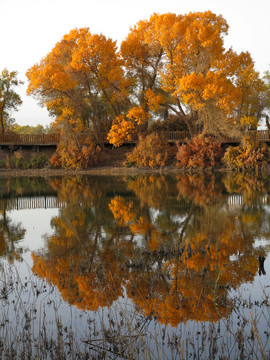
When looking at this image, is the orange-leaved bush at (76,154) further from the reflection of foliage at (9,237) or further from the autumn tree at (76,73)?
the reflection of foliage at (9,237)

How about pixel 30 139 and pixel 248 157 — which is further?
pixel 30 139

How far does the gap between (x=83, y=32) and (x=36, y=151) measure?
42.2 ft

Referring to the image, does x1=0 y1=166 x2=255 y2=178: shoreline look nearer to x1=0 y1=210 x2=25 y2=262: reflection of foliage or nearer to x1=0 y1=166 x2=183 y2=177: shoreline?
x1=0 y1=166 x2=183 y2=177: shoreline

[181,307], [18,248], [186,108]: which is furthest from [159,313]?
[186,108]

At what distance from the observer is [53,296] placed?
6.27 metres

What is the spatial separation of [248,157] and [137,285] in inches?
1105

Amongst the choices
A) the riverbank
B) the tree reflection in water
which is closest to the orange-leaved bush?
the riverbank

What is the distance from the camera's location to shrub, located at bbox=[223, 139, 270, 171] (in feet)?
106

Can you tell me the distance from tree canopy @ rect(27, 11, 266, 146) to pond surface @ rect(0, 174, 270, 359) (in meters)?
19.8

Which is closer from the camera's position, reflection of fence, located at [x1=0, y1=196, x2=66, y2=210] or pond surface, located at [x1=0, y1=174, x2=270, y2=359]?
pond surface, located at [x1=0, y1=174, x2=270, y2=359]

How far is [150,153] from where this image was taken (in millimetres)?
34938

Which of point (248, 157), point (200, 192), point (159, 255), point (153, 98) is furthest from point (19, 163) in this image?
point (159, 255)

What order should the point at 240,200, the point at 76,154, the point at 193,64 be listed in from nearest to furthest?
the point at 240,200 → the point at 193,64 → the point at 76,154

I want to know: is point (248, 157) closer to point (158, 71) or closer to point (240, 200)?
point (158, 71)
